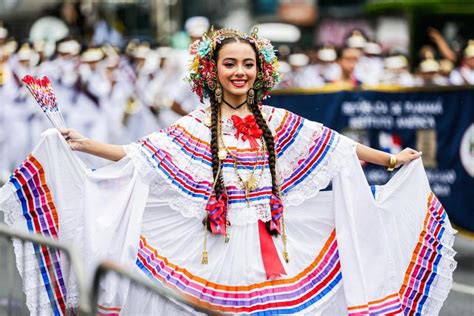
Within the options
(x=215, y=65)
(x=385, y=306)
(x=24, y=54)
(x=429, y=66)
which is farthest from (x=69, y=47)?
(x=385, y=306)

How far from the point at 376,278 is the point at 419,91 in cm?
481

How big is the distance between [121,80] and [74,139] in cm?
1077

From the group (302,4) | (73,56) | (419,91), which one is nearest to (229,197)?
(419,91)

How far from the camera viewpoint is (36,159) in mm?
6617

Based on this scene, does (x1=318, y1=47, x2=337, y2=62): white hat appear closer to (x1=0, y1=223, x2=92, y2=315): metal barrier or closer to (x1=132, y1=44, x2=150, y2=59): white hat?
(x1=132, y1=44, x2=150, y2=59): white hat

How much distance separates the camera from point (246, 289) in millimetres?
6508

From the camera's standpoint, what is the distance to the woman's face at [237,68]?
667 centimetres

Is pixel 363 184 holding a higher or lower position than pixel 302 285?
higher

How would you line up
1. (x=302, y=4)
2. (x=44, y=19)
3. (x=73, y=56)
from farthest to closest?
(x=302, y=4)
(x=44, y=19)
(x=73, y=56)

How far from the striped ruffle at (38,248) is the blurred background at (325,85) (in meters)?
0.19

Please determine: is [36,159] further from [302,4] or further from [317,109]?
[302,4]

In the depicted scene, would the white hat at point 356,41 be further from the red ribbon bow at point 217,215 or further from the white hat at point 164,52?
the red ribbon bow at point 217,215

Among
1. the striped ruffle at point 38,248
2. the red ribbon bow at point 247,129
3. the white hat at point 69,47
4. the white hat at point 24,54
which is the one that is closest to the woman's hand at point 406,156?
the red ribbon bow at point 247,129

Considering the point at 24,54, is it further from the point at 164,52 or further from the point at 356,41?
the point at 356,41
